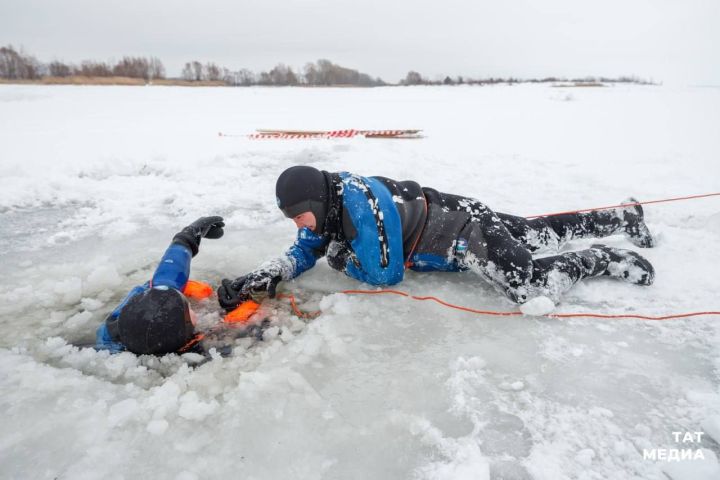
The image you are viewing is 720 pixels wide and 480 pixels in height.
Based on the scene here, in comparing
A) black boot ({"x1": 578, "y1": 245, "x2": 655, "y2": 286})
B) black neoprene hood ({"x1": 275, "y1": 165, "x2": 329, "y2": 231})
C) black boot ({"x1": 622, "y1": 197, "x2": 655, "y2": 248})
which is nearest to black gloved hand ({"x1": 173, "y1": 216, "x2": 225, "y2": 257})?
black neoprene hood ({"x1": 275, "y1": 165, "x2": 329, "y2": 231})

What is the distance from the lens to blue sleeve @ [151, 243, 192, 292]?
8.23 feet

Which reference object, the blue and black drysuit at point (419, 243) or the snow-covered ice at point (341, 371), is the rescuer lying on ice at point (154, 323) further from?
the blue and black drysuit at point (419, 243)

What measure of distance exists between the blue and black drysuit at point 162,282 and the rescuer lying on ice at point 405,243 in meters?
0.29

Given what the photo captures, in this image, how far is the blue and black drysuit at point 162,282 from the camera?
2331mm

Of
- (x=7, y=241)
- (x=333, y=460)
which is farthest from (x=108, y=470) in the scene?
(x=7, y=241)

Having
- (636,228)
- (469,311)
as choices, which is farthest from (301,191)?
(636,228)

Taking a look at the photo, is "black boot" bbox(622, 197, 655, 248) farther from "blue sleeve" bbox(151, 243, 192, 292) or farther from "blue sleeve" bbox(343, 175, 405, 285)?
"blue sleeve" bbox(151, 243, 192, 292)

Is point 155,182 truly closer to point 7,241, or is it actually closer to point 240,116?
point 7,241

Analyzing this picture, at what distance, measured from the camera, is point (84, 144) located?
23.7ft

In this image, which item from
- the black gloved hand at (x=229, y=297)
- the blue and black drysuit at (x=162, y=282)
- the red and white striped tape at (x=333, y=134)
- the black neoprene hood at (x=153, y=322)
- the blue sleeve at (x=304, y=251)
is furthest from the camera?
the red and white striped tape at (x=333, y=134)

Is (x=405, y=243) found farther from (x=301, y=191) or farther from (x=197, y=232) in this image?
(x=197, y=232)

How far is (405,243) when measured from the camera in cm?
279

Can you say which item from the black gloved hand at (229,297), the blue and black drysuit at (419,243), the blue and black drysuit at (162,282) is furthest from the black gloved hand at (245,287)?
the blue and black drysuit at (162,282)

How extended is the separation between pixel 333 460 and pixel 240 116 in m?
15.0
